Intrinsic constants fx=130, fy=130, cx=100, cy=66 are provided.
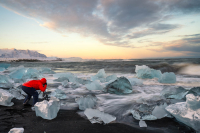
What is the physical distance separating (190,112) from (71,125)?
75.6 inches

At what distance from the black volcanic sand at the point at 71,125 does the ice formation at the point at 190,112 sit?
106 mm

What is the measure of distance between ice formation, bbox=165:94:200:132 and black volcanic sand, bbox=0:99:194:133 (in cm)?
11

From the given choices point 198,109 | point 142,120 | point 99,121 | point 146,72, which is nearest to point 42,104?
point 99,121

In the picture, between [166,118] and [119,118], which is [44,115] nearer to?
[119,118]

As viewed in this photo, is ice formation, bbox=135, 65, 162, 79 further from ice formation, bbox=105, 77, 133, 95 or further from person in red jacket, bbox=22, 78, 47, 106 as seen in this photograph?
person in red jacket, bbox=22, 78, 47, 106

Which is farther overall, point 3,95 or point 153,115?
point 3,95

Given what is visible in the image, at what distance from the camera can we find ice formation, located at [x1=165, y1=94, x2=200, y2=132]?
1.96m

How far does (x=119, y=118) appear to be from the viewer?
2.46 m

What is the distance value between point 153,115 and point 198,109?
711mm

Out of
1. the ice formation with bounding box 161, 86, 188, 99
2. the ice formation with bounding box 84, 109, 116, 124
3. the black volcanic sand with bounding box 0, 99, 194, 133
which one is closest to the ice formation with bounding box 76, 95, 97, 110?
the black volcanic sand with bounding box 0, 99, 194, 133

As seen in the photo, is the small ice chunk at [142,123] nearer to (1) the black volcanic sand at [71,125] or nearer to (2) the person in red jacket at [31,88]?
(1) the black volcanic sand at [71,125]

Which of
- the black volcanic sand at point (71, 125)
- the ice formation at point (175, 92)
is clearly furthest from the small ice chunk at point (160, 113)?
the ice formation at point (175, 92)

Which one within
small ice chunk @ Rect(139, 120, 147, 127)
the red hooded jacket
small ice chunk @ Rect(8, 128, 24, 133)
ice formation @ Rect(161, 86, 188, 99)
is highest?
the red hooded jacket

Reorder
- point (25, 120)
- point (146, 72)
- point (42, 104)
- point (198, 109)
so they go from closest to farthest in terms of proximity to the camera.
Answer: point (198, 109) < point (25, 120) < point (42, 104) < point (146, 72)
